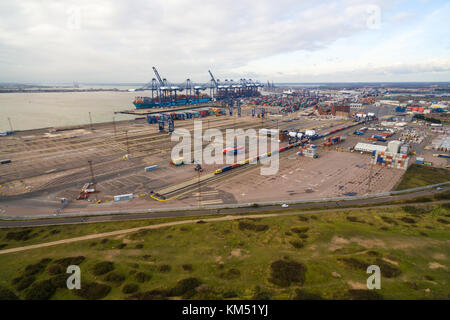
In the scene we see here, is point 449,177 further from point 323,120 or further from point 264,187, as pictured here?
point 323,120

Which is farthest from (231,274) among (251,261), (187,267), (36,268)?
(36,268)

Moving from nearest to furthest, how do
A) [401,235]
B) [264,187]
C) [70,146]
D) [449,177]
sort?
[401,235], [264,187], [449,177], [70,146]

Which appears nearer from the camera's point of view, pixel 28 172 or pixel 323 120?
pixel 28 172

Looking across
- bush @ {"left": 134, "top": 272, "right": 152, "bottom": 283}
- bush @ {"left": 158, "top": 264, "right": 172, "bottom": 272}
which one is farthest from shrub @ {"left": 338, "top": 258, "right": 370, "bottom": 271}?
bush @ {"left": 134, "top": 272, "right": 152, "bottom": 283}

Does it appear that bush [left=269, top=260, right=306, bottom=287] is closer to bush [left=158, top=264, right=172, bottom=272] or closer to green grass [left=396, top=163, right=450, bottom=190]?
bush [left=158, top=264, right=172, bottom=272]

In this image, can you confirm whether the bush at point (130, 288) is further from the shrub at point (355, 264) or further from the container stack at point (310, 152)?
the container stack at point (310, 152)

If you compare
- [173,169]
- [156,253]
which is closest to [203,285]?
[156,253]
